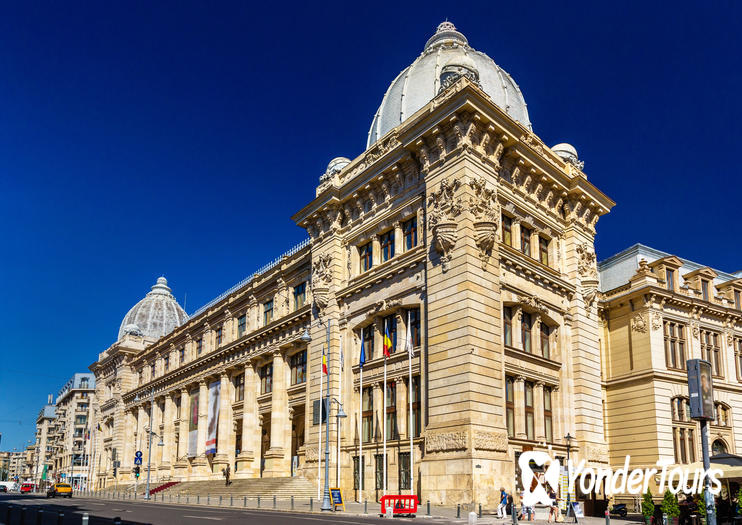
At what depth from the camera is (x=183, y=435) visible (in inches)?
2712

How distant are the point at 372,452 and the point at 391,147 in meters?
19.1

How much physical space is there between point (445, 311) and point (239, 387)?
31706 millimetres

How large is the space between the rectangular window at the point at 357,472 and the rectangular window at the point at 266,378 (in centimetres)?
1651

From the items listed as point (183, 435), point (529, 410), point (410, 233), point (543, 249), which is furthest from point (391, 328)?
point (183, 435)

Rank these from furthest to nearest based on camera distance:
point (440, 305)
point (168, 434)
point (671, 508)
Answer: point (168, 434)
point (440, 305)
point (671, 508)

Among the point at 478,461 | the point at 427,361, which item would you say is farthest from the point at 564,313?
the point at 478,461

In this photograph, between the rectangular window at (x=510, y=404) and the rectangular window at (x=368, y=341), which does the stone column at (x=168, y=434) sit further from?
the rectangular window at (x=510, y=404)

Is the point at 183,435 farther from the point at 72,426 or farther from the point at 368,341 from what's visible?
Answer: the point at 72,426

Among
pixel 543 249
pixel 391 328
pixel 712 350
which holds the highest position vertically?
pixel 543 249

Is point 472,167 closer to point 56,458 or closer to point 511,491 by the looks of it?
point 511,491

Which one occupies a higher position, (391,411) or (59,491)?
(391,411)

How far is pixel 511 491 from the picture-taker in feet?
108

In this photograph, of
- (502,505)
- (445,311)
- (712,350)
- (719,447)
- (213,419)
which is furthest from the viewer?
(213,419)

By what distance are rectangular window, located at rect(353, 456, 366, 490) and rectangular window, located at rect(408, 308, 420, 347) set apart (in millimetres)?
7947
